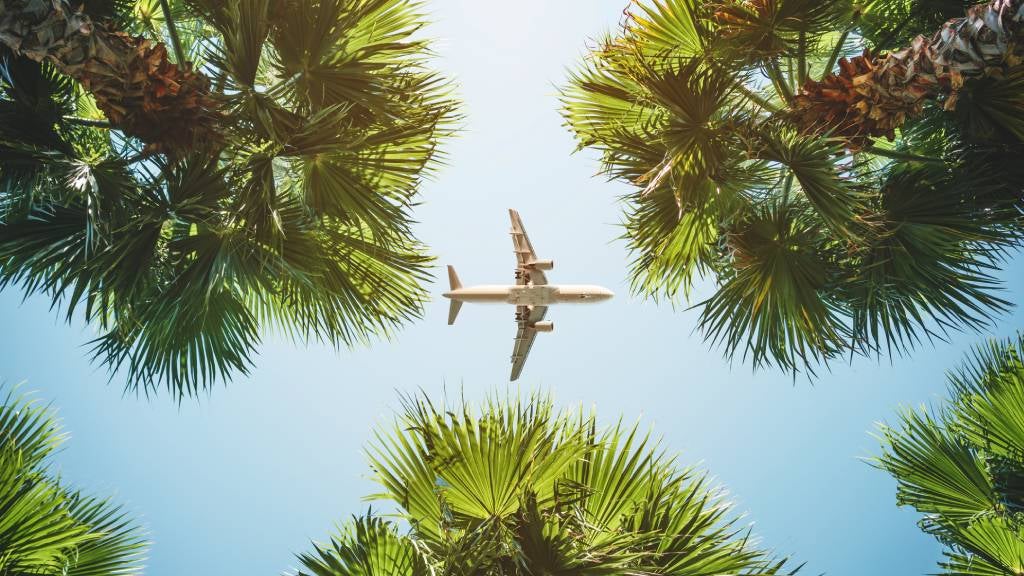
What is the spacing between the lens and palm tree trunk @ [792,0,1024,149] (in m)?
4.70

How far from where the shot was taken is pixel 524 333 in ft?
52.7

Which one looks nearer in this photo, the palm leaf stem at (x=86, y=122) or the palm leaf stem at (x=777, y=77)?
the palm leaf stem at (x=86, y=122)

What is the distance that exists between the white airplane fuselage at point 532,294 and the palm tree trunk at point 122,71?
993cm

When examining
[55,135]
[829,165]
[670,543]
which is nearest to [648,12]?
[829,165]

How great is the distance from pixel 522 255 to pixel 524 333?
198 cm

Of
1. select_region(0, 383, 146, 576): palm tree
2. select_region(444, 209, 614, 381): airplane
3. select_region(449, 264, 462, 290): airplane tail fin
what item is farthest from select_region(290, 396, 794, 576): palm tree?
select_region(449, 264, 462, 290): airplane tail fin

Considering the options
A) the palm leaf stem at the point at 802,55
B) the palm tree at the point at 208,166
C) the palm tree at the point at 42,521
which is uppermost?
the palm leaf stem at the point at 802,55

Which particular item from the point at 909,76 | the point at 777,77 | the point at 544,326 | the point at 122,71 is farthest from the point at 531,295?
the point at 122,71

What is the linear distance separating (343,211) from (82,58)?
2.09 m

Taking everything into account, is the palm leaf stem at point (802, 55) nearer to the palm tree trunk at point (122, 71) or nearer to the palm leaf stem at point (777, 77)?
the palm leaf stem at point (777, 77)

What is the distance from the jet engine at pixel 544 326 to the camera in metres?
15.4

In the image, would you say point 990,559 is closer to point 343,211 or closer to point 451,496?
point 451,496

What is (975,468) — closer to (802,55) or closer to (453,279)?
(802,55)

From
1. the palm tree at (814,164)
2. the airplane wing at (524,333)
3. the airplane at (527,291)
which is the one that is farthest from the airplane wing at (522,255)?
the palm tree at (814,164)
